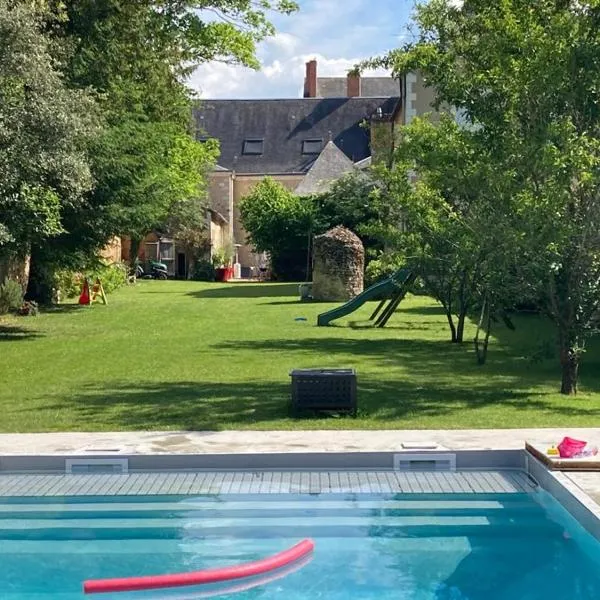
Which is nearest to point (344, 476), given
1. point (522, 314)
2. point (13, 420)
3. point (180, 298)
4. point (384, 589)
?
point (384, 589)

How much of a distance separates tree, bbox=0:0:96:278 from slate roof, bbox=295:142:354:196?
4008 cm

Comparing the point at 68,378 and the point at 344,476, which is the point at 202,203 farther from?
the point at 344,476

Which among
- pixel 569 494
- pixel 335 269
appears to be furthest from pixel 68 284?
pixel 569 494

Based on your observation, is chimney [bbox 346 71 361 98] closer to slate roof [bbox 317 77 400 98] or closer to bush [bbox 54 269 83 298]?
slate roof [bbox 317 77 400 98]

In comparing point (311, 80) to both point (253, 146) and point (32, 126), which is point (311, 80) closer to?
point (253, 146)

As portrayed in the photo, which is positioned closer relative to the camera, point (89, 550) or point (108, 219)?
point (89, 550)

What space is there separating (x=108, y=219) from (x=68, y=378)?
25.7 feet

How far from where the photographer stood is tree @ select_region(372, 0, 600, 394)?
10.4m

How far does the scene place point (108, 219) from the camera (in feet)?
66.6

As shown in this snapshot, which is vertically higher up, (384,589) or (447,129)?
(447,129)

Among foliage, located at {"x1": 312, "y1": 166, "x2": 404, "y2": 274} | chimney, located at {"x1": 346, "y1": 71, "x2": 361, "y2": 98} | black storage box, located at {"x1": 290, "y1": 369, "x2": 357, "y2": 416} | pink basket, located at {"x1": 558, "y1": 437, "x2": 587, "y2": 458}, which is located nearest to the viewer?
pink basket, located at {"x1": 558, "y1": 437, "x2": 587, "y2": 458}

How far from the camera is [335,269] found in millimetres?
32125

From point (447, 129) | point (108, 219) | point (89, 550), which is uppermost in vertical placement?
point (447, 129)

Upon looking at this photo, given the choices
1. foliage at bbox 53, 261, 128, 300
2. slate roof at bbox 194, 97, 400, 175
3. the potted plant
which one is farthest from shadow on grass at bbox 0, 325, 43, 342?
slate roof at bbox 194, 97, 400, 175
